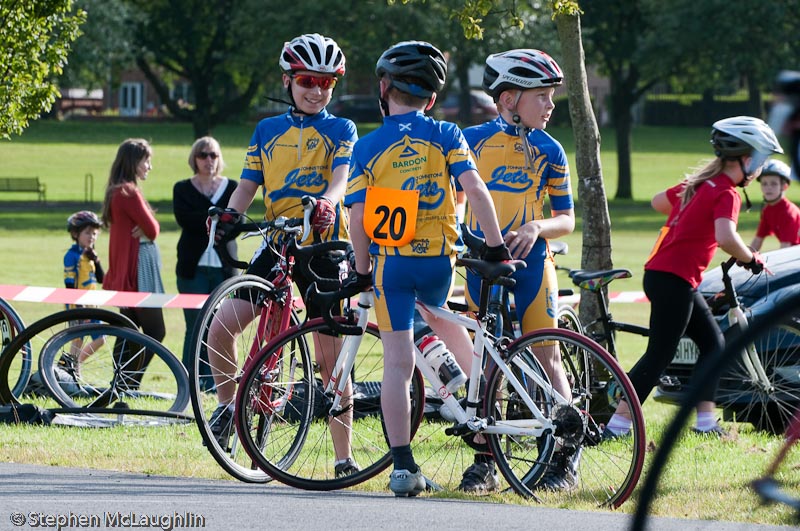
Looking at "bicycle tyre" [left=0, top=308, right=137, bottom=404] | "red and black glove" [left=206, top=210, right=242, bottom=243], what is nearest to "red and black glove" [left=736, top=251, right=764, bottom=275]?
"red and black glove" [left=206, top=210, right=242, bottom=243]

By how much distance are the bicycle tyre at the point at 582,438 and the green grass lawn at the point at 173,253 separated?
0.14m

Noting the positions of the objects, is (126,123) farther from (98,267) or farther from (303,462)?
(303,462)

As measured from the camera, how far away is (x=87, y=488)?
6.18 meters

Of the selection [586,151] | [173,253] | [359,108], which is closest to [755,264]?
[586,151]

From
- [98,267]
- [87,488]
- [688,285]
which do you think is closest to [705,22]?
[98,267]

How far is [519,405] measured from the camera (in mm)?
6340

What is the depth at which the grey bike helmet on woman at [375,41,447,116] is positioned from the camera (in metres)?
6.09

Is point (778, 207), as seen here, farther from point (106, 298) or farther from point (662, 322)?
point (106, 298)

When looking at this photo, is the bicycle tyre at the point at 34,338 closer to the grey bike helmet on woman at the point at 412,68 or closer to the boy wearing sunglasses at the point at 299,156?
the boy wearing sunglasses at the point at 299,156

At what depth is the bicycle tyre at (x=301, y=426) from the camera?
6.32 m

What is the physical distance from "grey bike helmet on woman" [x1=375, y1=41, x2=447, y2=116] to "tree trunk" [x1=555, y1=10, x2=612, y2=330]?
→ 333 centimetres

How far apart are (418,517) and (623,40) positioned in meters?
42.3

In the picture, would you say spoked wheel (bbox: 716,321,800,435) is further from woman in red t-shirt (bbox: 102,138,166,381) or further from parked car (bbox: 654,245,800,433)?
woman in red t-shirt (bbox: 102,138,166,381)

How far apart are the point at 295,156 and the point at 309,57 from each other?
51cm
